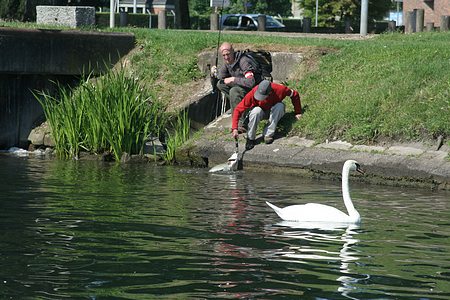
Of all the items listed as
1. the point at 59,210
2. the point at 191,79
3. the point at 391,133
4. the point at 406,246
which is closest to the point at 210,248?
the point at 406,246

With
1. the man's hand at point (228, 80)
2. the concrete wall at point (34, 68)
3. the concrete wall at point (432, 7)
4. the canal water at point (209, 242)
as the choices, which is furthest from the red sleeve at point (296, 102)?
the concrete wall at point (432, 7)

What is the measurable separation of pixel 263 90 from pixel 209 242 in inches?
316

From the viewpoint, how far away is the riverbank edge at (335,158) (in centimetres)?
1703

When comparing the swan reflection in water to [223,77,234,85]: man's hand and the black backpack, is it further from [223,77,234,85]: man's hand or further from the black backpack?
the black backpack

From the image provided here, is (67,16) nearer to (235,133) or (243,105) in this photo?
(243,105)

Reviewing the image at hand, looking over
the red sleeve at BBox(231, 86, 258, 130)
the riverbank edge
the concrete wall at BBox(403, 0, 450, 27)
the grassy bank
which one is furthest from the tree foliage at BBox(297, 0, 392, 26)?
the red sleeve at BBox(231, 86, 258, 130)

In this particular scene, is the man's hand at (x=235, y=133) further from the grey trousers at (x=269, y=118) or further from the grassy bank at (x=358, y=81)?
the grassy bank at (x=358, y=81)

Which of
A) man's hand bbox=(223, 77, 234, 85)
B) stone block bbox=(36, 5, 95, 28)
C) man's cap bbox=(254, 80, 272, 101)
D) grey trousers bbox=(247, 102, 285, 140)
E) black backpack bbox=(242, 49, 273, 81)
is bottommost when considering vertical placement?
grey trousers bbox=(247, 102, 285, 140)

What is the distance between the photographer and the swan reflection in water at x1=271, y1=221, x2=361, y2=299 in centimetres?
1017

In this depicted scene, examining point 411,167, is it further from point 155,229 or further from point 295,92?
point 155,229

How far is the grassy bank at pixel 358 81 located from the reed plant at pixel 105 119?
2326 millimetres

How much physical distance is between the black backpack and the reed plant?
1961 millimetres

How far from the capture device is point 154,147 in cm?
2052

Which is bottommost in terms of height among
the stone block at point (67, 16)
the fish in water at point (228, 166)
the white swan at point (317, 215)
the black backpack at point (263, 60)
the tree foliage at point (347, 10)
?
the fish in water at point (228, 166)
